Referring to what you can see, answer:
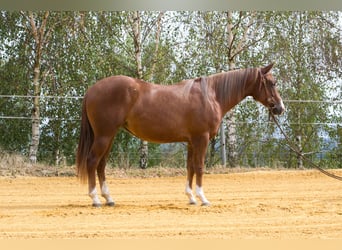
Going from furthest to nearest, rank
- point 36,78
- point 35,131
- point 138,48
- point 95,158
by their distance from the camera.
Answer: point 36,78 → point 138,48 → point 35,131 → point 95,158

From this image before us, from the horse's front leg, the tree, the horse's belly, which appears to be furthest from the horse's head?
the tree

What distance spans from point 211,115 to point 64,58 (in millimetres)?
5932

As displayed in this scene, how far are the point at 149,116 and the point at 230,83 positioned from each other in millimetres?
903

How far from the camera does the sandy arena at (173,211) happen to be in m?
5.38

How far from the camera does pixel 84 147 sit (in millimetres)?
6848

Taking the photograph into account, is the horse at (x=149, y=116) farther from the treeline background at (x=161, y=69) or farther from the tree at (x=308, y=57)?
the tree at (x=308, y=57)

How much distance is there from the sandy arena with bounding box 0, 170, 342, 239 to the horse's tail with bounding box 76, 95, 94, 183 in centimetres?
34

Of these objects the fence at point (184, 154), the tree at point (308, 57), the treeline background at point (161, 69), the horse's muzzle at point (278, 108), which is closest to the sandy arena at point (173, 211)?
the horse's muzzle at point (278, 108)

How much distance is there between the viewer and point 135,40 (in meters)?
11.5

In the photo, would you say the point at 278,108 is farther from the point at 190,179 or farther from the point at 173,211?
the point at 173,211

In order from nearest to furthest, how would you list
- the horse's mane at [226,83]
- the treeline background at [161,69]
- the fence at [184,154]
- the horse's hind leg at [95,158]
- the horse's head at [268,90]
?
the horse's hind leg at [95,158]
the horse's mane at [226,83]
the horse's head at [268,90]
the fence at [184,154]
the treeline background at [161,69]

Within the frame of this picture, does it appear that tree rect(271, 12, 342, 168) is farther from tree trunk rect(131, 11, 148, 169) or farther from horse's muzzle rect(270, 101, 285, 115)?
horse's muzzle rect(270, 101, 285, 115)

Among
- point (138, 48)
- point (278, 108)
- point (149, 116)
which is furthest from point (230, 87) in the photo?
point (138, 48)

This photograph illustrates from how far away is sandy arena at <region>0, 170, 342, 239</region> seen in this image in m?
5.38
